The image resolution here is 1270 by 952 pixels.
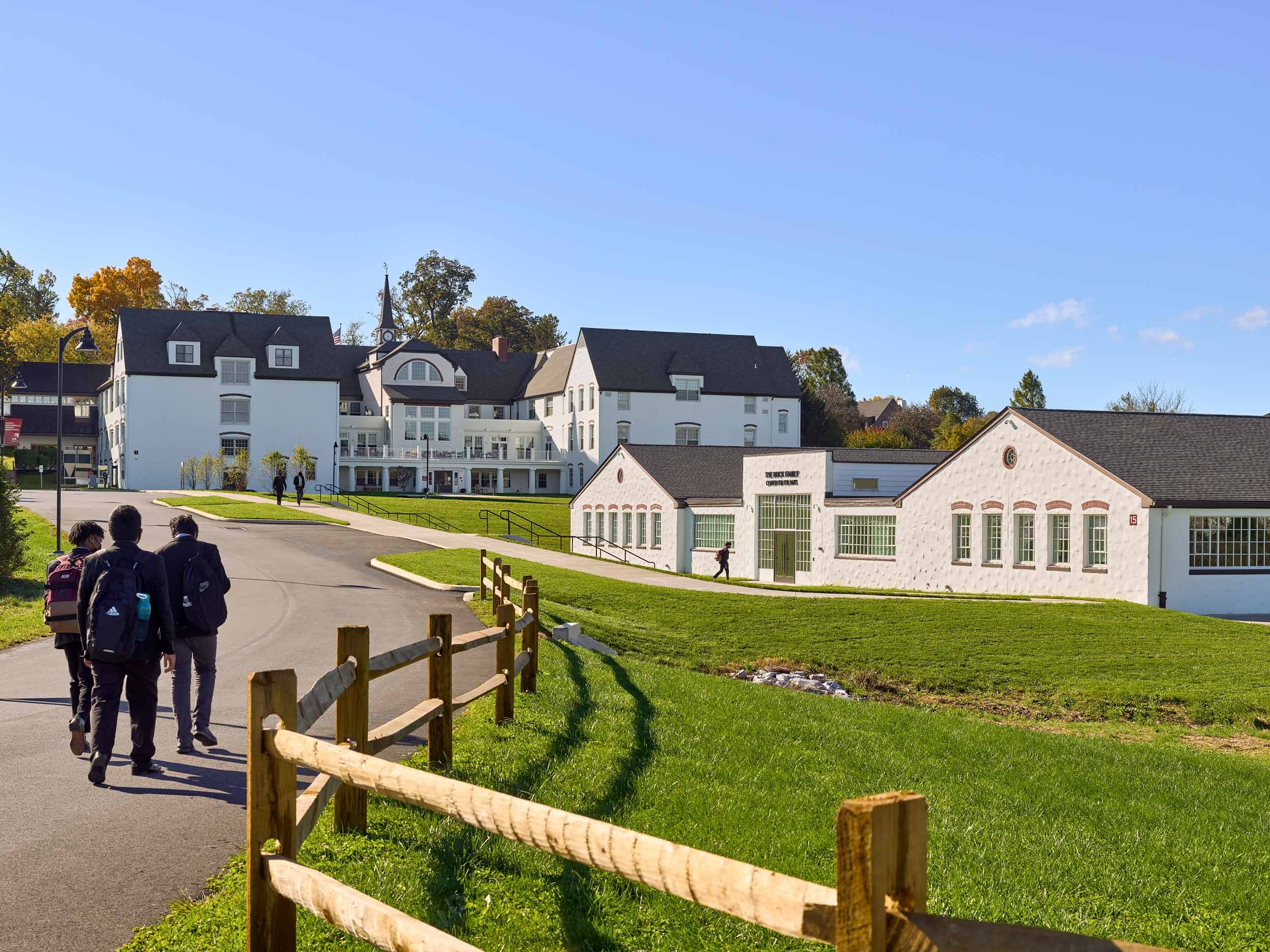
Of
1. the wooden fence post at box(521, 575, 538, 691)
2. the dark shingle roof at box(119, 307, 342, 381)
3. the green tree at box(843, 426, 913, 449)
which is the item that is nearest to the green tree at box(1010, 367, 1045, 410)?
the green tree at box(843, 426, 913, 449)

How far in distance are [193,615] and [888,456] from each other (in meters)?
37.5

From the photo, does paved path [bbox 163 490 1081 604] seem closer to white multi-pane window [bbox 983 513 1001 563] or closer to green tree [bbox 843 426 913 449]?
white multi-pane window [bbox 983 513 1001 563]

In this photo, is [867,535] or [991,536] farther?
[867,535]

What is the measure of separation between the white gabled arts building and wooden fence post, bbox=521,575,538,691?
66.9 meters

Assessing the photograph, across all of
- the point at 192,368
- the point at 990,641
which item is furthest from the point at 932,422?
the point at 990,641

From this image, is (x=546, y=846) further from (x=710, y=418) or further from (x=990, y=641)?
(x=710, y=418)

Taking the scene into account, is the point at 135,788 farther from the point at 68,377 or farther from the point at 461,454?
the point at 68,377

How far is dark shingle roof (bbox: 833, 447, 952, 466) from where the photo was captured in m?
44.2

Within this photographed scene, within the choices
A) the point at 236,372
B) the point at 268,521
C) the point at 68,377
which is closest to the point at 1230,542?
the point at 268,521

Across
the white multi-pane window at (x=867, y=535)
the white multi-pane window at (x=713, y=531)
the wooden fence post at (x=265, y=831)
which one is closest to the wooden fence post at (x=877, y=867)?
the wooden fence post at (x=265, y=831)

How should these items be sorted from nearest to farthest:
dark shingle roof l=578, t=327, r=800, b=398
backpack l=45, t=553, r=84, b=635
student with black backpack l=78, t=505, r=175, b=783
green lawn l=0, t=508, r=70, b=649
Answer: student with black backpack l=78, t=505, r=175, b=783 < backpack l=45, t=553, r=84, b=635 < green lawn l=0, t=508, r=70, b=649 < dark shingle roof l=578, t=327, r=800, b=398

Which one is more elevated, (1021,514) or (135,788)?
(1021,514)

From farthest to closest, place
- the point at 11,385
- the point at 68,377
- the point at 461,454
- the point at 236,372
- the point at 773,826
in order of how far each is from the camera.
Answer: the point at 68,377
the point at 11,385
the point at 461,454
the point at 236,372
the point at 773,826

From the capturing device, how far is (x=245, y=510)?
50844 millimetres
